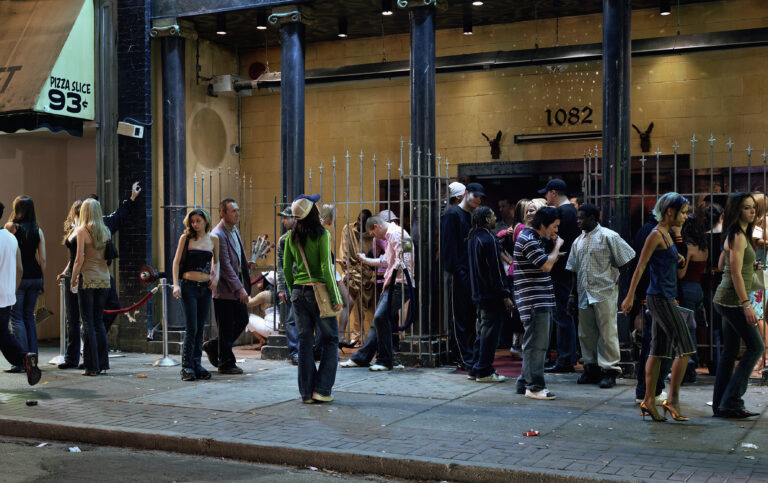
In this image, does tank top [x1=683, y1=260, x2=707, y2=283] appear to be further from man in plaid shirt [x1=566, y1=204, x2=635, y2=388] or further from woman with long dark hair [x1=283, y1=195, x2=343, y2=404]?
woman with long dark hair [x1=283, y1=195, x2=343, y2=404]

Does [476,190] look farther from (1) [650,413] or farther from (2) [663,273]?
(1) [650,413]

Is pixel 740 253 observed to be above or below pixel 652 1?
below

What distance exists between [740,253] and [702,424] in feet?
4.60

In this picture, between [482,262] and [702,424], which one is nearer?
[702,424]

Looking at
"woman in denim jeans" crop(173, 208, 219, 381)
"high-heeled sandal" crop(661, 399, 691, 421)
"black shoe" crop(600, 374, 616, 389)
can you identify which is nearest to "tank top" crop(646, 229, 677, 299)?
"high-heeled sandal" crop(661, 399, 691, 421)

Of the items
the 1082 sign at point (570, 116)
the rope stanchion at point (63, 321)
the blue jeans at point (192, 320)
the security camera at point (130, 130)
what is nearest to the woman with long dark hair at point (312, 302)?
the blue jeans at point (192, 320)

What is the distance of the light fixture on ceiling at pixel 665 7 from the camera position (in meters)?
12.1

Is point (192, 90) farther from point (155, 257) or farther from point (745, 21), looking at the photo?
point (745, 21)

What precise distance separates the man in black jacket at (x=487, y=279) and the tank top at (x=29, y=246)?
16.5ft

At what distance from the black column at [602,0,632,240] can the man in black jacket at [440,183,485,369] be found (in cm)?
147

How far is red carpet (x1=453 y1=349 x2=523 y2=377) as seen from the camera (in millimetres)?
10156

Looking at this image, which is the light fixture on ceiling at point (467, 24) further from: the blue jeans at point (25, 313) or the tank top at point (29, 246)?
the blue jeans at point (25, 313)

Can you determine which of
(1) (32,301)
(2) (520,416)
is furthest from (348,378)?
(1) (32,301)

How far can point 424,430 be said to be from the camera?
23.2 feet
